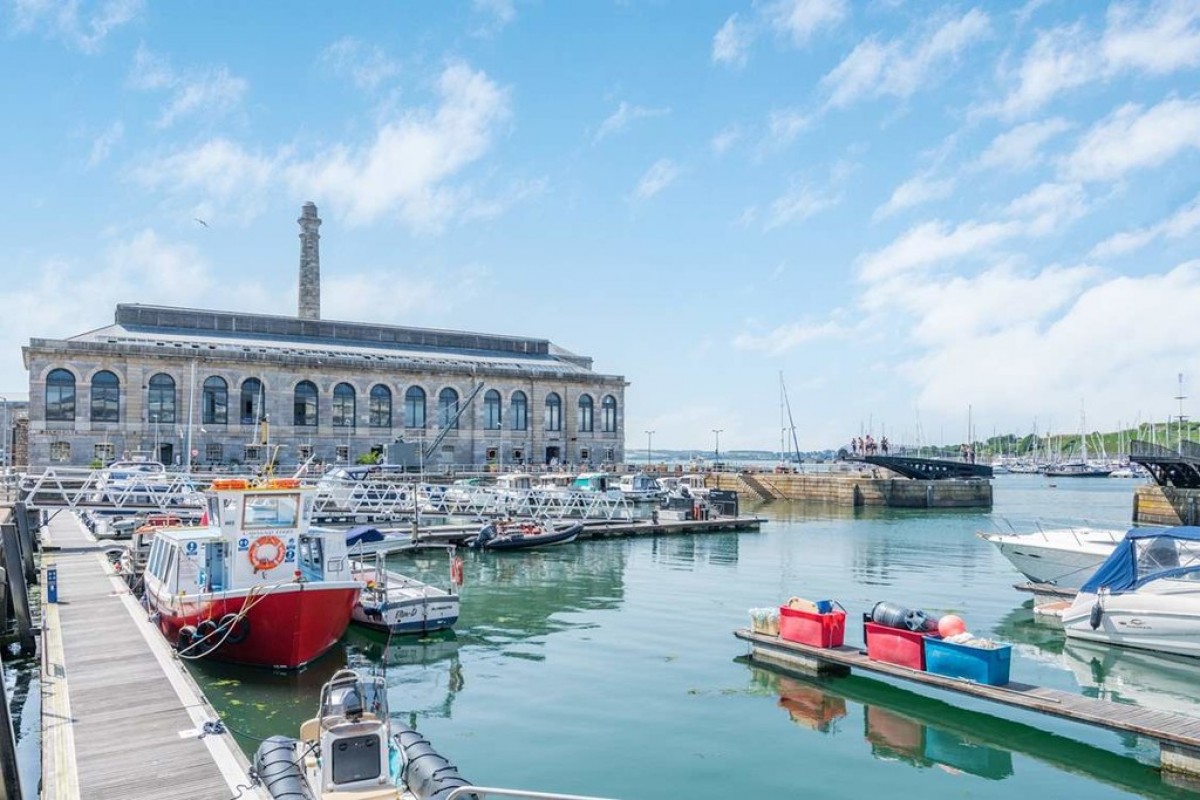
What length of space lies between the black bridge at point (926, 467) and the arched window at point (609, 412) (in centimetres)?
2396

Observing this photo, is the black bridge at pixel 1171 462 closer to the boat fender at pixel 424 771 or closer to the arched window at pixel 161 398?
the boat fender at pixel 424 771

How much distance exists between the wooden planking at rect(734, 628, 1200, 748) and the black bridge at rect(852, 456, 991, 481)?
219ft

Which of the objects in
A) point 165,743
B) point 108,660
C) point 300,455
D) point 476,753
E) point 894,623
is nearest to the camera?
point 165,743

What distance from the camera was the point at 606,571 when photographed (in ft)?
122

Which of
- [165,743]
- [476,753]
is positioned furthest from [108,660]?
[476,753]

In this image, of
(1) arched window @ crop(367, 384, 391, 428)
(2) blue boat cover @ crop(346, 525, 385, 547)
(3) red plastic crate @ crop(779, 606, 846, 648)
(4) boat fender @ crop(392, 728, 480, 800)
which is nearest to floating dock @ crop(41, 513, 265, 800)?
(4) boat fender @ crop(392, 728, 480, 800)

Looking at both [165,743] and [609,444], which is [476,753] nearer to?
[165,743]

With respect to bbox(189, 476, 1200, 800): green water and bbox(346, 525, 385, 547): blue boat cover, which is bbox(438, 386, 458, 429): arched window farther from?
bbox(189, 476, 1200, 800): green water

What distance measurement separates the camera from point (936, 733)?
1650cm

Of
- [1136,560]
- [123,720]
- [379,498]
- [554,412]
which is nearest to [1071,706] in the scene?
[1136,560]

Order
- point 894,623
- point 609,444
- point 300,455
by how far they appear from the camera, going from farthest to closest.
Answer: point 609,444 < point 300,455 < point 894,623

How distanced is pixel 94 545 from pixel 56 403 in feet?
117

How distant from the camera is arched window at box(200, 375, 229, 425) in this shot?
70188 millimetres

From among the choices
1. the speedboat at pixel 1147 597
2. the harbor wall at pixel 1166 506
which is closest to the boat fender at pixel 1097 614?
the speedboat at pixel 1147 597
